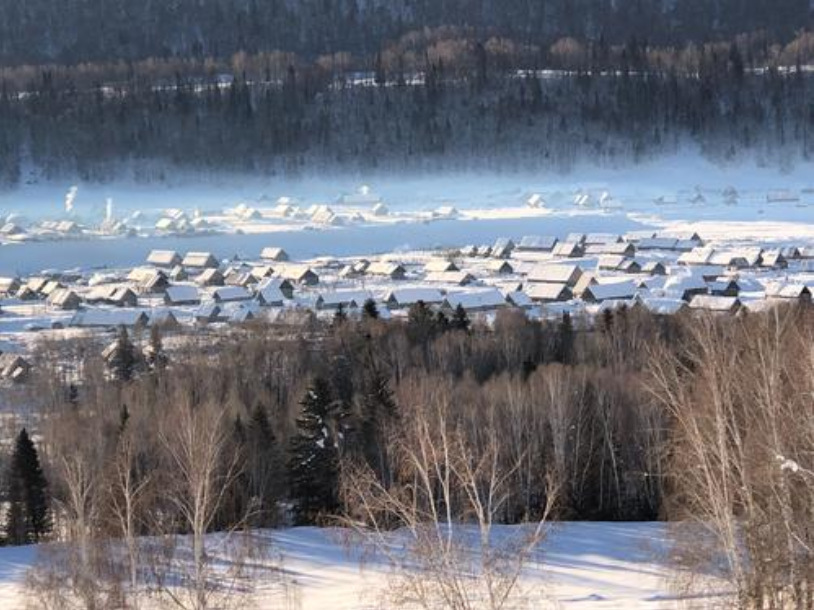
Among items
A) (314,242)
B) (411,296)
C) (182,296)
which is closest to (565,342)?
(411,296)

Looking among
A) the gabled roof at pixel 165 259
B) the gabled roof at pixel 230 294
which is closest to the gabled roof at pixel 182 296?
the gabled roof at pixel 230 294

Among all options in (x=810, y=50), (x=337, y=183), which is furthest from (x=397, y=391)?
(x=810, y=50)

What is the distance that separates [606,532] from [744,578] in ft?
23.7

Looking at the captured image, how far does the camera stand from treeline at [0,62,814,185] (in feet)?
269

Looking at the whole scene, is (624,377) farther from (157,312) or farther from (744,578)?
(157,312)

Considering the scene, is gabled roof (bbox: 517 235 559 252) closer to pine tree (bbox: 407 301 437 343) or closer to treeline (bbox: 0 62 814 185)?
pine tree (bbox: 407 301 437 343)

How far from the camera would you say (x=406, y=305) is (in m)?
37.8

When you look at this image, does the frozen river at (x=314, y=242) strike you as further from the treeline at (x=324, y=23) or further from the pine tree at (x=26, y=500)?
the treeline at (x=324, y=23)

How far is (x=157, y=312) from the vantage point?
3897 centimetres

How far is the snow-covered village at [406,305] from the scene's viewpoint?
9.72 metres

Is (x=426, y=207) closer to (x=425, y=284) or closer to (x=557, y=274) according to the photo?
(x=425, y=284)

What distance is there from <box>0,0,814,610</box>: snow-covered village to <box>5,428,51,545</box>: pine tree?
55mm

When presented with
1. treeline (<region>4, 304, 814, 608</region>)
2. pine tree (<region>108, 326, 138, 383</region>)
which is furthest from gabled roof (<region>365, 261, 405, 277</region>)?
pine tree (<region>108, 326, 138, 383</region>)

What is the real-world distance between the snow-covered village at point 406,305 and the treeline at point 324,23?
14.6 inches
